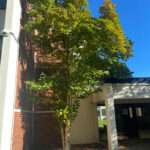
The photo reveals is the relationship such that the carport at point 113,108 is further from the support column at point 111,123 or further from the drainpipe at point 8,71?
the drainpipe at point 8,71

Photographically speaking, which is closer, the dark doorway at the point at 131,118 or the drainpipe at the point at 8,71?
the drainpipe at the point at 8,71

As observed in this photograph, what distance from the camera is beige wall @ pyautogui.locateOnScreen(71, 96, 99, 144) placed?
1306 cm

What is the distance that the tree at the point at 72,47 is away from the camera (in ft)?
28.6

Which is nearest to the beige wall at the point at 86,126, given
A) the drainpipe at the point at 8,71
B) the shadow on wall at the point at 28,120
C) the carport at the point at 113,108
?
the carport at the point at 113,108

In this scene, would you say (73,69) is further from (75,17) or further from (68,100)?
(75,17)

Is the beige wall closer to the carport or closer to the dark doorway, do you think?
the carport

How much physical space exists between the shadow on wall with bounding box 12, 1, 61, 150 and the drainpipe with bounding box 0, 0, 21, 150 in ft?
2.49

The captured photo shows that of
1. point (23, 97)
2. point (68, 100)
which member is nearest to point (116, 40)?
point (68, 100)

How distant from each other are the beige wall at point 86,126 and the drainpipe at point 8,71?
5903 mm

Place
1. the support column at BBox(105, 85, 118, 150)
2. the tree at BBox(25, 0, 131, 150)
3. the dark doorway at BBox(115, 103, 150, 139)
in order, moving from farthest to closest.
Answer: the dark doorway at BBox(115, 103, 150, 139), the support column at BBox(105, 85, 118, 150), the tree at BBox(25, 0, 131, 150)

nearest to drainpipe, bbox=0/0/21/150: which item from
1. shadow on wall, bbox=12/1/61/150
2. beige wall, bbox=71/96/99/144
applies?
shadow on wall, bbox=12/1/61/150

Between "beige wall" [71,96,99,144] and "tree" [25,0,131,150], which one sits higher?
"tree" [25,0,131,150]

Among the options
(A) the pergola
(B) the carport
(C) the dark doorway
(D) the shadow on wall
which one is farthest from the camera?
(C) the dark doorway

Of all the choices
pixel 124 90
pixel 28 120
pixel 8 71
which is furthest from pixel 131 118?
pixel 8 71
